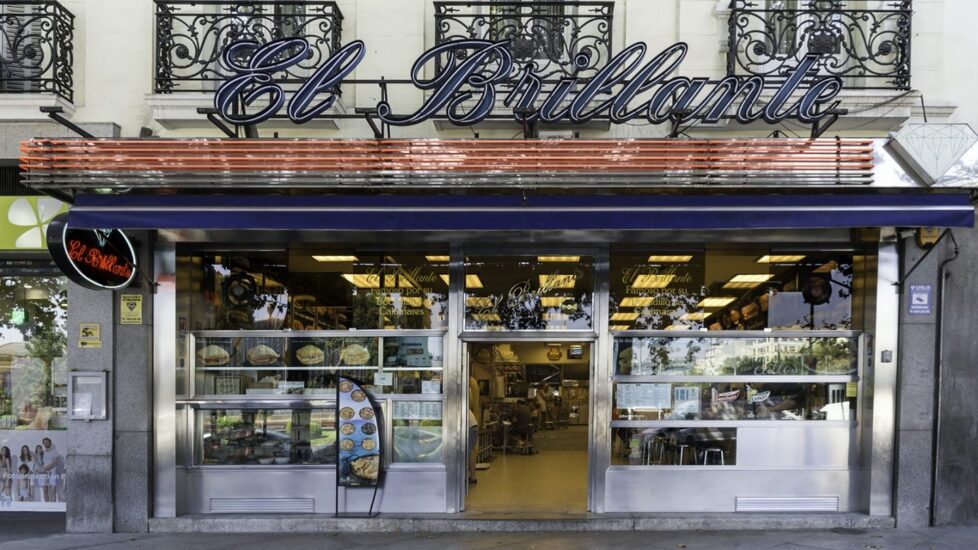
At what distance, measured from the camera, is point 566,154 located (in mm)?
7340

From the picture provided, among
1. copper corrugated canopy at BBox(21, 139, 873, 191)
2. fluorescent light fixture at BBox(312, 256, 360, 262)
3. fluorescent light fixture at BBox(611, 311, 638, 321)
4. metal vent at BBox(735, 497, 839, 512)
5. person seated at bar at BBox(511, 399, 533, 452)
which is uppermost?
copper corrugated canopy at BBox(21, 139, 873, 191)

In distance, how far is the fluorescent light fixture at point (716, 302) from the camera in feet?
30.9

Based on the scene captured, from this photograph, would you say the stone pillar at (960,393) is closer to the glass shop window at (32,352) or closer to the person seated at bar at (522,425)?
the person seated at bar at (522,425)

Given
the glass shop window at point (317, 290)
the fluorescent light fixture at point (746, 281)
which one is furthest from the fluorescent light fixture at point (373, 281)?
the fluorescent light fixture at point (746, 281)

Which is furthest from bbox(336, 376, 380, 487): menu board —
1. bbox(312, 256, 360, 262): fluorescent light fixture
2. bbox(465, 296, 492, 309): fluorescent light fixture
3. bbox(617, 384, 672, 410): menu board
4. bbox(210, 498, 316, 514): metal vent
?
bbox(617, 384, 672, 410): menu board

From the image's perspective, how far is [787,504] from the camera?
29.7 feet

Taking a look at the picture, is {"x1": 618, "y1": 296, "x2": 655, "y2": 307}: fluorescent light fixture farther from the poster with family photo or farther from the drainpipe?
the poster with family photo

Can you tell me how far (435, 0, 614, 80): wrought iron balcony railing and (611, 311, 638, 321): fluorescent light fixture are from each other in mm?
2762

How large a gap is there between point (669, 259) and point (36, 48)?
25.0ft

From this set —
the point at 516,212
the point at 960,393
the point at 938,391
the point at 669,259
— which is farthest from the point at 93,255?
the point at 960,393

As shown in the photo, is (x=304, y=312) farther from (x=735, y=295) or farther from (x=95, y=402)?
(x=735, y=295)

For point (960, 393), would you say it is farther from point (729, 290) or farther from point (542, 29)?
point (542, 29)

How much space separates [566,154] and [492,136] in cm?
170

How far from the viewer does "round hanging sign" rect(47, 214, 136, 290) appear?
748cm
